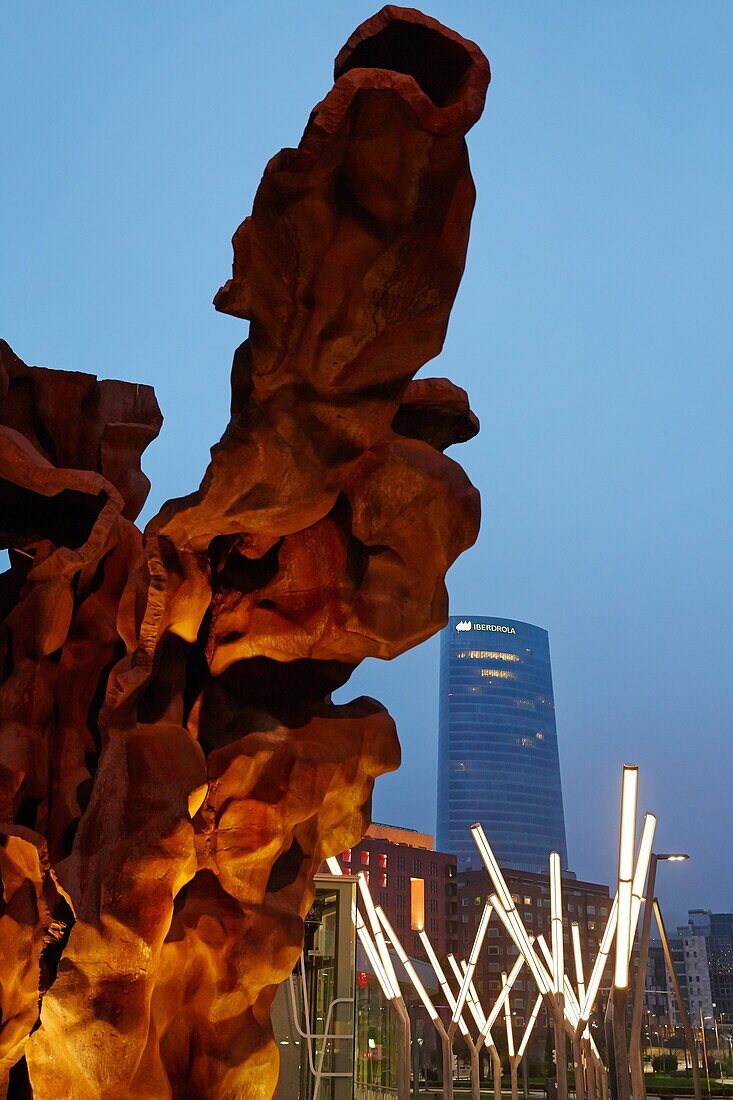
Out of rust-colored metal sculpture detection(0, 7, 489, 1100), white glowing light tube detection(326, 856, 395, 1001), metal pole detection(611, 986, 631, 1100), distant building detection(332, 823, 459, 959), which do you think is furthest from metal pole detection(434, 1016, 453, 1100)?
distant building detection(332, 823, 459, 959)

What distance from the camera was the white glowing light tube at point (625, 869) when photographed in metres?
9.09

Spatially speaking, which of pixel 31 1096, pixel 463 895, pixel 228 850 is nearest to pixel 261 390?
pixel 228 850

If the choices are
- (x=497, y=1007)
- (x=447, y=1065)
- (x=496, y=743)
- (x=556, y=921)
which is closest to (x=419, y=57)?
(x=556, y=921)

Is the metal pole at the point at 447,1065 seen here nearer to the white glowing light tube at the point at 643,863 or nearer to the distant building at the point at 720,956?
the white glowing light tube at the point at 643,863

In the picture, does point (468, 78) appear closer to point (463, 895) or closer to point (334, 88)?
point (334, 88)

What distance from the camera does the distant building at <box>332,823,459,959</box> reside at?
7075 centimetres

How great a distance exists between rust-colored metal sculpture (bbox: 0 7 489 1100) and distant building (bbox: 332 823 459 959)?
2555 inches

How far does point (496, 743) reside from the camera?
13850 cm

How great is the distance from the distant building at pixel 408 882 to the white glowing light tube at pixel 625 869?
195 feet

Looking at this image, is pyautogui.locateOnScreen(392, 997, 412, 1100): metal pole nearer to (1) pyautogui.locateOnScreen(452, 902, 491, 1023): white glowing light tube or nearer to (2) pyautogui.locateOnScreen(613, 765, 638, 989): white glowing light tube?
(1) pyautogui.locateOnScreen(452, 902, 491, 1023): white glowing light tube

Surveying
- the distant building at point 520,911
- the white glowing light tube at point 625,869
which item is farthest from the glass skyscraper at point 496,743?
the white glowing light tube at point 625,869

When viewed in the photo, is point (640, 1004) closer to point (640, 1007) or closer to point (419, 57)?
point (640, 1007)

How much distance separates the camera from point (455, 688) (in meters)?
138

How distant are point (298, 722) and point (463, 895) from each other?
80.0m
